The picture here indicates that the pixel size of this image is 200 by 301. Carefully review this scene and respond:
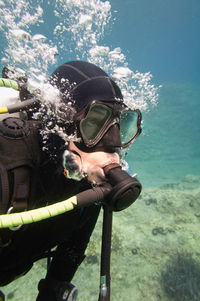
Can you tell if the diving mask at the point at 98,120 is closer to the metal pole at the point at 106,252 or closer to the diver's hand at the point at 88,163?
the diver's hand at the point at 88,163

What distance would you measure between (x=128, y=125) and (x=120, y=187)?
1.24 m

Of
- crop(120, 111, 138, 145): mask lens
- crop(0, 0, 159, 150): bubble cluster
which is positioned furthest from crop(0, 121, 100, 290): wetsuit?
crop(0, 0, 159, 150): bubble cluster

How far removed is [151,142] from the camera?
132 ft

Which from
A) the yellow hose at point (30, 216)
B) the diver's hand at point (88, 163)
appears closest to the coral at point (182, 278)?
the diver's hand at point (88, 163)

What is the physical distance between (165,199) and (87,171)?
32.5 feet

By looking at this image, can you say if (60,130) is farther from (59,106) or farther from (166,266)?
(166,266)

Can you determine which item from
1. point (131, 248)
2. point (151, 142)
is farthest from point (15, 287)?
point (151, 142)

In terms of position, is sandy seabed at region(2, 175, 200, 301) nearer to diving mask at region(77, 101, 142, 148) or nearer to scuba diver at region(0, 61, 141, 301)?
scuba diver at region(0, 61, 141, 301)

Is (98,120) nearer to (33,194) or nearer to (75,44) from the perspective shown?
(33,194)

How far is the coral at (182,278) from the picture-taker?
5354 mm

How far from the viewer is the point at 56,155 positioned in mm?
1688

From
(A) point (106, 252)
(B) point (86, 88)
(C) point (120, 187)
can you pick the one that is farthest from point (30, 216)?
(B) point (86, 88)

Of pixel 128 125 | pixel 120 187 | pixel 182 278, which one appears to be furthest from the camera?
pixel 182 278

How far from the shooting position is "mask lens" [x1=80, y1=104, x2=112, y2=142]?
1781 millimetres
